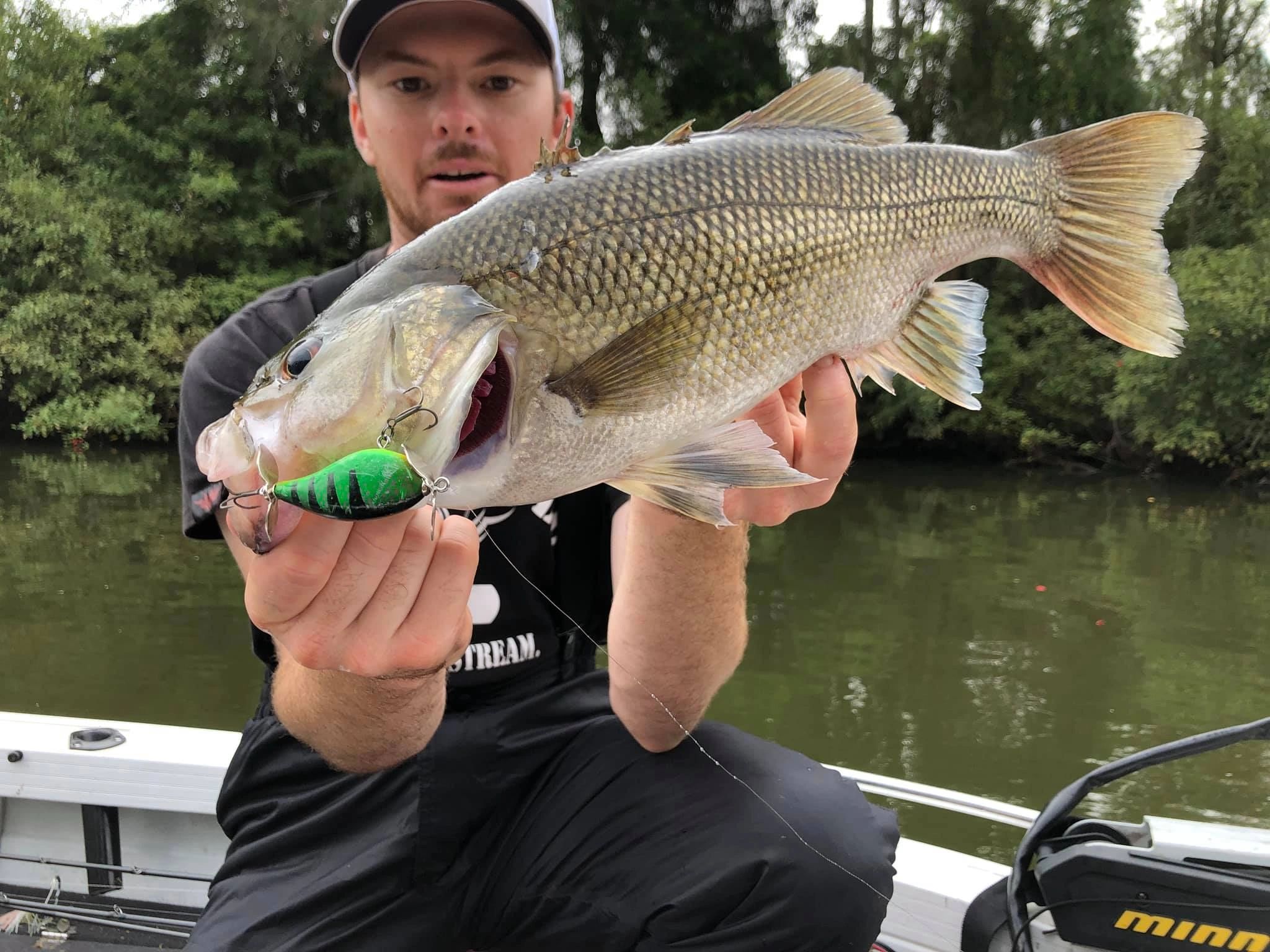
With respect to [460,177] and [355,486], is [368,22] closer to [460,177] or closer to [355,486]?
[460,177]

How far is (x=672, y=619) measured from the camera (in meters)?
1.77

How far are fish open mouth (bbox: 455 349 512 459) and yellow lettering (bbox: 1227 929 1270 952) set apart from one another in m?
1.59

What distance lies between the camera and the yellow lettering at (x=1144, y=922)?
5.46 ft

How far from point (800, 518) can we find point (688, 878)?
11.6 metres

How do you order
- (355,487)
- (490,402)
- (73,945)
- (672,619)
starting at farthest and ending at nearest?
(73,945) < (672,619) < (490,402) < (355,487)

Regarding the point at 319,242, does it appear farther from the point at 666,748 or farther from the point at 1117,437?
the point at 666,748

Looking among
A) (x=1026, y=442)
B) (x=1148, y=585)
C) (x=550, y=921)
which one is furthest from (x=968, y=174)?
(x=1026, y=442)

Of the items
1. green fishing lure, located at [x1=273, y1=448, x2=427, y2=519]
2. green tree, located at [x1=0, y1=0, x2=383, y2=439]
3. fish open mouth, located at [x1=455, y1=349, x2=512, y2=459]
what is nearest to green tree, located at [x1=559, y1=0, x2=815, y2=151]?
green tree, located at [x1=0, y1=0, x2=383, y2=439]

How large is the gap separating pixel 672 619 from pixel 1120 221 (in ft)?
3.40

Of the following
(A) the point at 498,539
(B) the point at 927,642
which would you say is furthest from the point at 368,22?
(B) the point at 927,642

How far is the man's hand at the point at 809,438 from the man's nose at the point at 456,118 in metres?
0.99

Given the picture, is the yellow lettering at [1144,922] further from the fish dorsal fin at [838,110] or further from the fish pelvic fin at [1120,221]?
the fish dorsal fin at [838,110]

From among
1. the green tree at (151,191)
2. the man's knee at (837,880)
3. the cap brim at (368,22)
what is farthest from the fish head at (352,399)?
the green tree at (151,191)

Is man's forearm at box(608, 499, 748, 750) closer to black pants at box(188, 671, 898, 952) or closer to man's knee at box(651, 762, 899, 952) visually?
black pants at box(188, 671, 898, 952)
